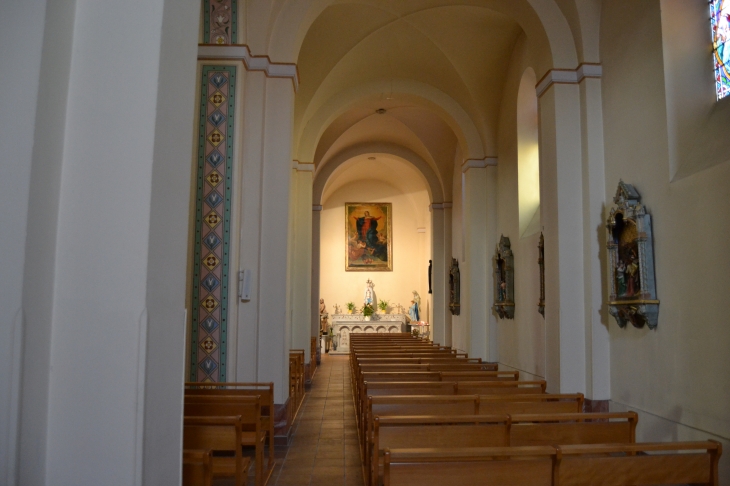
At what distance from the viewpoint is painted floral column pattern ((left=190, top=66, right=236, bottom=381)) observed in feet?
20.4

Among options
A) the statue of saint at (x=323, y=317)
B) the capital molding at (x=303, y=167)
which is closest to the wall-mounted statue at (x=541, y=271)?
the capital molding at (x=303, y=167)

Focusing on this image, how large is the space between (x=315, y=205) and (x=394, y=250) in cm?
661

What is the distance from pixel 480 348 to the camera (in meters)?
10.7

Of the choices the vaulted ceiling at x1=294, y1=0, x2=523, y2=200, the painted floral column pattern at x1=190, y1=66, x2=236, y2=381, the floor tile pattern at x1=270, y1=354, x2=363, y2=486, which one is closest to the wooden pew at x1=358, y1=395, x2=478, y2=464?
the floor tile pattern at x1=270, y1=354, x2=363, y2=486

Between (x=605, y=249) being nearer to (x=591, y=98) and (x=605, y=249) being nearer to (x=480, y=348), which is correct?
(x=591, y=98)

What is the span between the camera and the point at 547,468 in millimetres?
3162

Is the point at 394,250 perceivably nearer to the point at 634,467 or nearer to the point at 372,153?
the point at 372,153

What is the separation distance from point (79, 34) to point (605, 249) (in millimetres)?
5495

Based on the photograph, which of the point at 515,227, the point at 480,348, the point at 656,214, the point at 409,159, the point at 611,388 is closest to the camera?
the point at 656,214

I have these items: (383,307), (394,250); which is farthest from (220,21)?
(394,250)

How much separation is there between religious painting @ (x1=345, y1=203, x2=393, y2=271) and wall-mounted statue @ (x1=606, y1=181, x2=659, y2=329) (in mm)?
15771

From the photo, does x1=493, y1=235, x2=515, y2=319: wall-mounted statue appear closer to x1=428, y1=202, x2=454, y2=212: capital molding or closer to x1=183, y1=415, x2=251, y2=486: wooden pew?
x1=428, y1=202, x2=454, y2=212: capital molding

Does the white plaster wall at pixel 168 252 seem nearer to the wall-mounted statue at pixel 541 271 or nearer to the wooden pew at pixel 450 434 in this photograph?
the wooden pew at pixel 450 434

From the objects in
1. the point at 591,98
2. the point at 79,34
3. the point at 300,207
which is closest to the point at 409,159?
the point at 300,207
